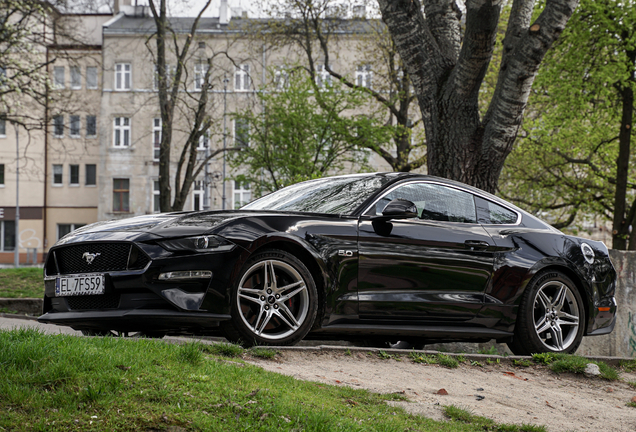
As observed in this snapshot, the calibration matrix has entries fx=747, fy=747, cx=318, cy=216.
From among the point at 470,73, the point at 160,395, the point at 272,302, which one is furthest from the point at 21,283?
the point at 160,395

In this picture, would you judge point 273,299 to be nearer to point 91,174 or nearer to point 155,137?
point 155,137

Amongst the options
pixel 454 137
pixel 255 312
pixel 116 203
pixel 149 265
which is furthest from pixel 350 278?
pixel 116 203

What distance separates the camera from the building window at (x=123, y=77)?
5003 centimetres

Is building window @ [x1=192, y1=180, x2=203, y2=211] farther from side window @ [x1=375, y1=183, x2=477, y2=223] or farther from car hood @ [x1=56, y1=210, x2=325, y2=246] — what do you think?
car hood @ [x1=56, y1=210, x2=325, y2=246]

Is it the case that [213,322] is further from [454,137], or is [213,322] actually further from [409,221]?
[454,137]

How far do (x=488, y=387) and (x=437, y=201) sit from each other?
1.91 m

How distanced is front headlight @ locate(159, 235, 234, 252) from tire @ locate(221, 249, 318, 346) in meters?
0.25

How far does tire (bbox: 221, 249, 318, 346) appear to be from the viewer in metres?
5.60

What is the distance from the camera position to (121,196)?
164 feet

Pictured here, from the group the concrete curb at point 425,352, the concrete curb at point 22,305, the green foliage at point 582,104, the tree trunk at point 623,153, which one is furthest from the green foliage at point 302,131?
the concrete curb at point 425,352

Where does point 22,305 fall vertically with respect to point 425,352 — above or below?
below

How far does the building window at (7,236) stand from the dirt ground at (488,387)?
5032 centimetres

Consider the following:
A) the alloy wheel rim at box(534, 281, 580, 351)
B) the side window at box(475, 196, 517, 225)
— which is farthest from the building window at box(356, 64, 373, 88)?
the alloy wheel rim at box(534, 281, 580, 351)

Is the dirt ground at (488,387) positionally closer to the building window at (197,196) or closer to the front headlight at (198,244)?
the front headlight at (198,244)
